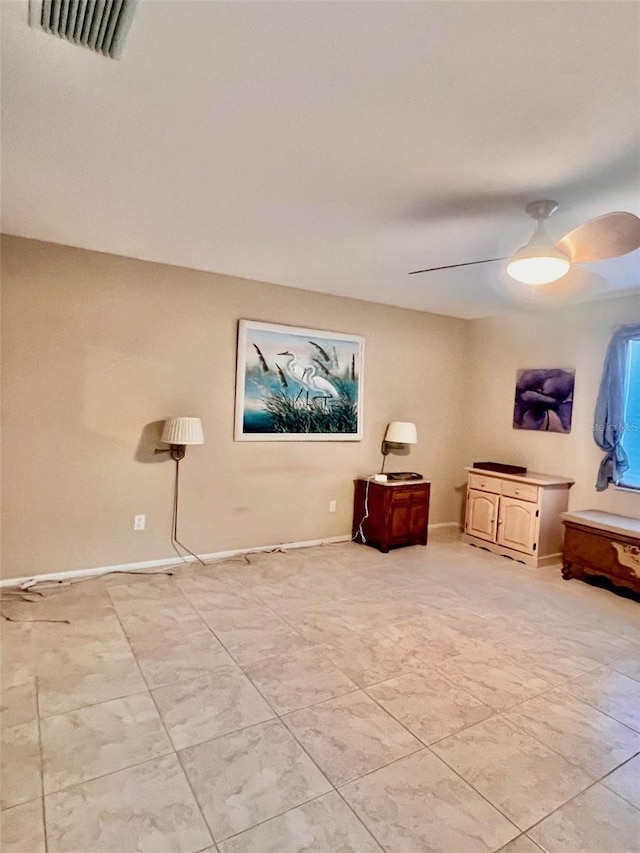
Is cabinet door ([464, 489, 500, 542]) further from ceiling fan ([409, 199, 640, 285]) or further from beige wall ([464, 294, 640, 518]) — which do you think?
ceiling fan ([409, 199, 640, 285])

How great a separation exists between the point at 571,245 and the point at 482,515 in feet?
10.5

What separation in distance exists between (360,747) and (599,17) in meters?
2.53

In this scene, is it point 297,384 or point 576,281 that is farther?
point 297,384

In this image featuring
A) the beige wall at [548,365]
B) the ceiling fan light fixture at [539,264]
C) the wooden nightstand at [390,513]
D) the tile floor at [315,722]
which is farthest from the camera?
the wooden nightstand at [390,513]

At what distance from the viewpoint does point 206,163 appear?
2119 millimetres

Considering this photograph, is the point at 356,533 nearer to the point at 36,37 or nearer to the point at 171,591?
the point at 171,591

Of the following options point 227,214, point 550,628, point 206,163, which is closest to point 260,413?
point 227,214

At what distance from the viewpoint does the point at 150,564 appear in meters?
3.85

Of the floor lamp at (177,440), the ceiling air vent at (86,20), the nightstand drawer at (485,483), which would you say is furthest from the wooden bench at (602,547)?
the ceiling air vent at (86,20)

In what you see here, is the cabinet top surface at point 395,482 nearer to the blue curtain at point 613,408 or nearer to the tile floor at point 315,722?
the tile floor at point 315,722

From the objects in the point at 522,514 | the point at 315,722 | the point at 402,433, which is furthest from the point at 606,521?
the point at 315,722

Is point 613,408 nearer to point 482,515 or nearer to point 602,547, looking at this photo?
point 602,547

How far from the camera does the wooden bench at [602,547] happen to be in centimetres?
359

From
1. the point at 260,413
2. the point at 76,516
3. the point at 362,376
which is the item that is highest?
the point at 362,376
